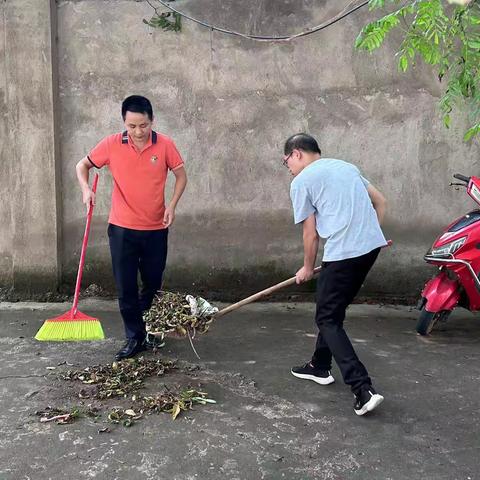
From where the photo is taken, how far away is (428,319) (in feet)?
15.0

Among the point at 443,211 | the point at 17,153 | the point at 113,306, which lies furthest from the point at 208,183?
the point at 443,211

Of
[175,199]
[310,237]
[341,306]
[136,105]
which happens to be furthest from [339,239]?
[136,105]

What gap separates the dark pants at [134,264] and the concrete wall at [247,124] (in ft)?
4.71

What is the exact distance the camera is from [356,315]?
17.2ft

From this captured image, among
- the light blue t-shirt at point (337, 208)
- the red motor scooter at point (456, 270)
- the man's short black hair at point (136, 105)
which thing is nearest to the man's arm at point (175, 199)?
the man's short black hair at point (136, 105)

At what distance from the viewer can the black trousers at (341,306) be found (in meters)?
3.30

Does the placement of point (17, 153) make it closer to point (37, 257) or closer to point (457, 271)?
point (37, 257)

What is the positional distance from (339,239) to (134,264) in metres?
1.58

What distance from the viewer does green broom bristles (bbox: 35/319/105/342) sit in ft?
12.9

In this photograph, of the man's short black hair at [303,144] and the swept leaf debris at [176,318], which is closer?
the man's short black hair at [303,144]

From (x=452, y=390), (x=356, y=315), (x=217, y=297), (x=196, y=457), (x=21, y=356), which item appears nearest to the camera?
(x=196, y=457)

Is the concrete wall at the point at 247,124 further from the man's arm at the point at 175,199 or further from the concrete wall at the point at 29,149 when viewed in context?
Result: the man's arm at the point at 175,199

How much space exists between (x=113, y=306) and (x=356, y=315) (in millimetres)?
2310

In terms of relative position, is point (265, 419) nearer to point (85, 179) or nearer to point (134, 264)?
point (134, 264)
